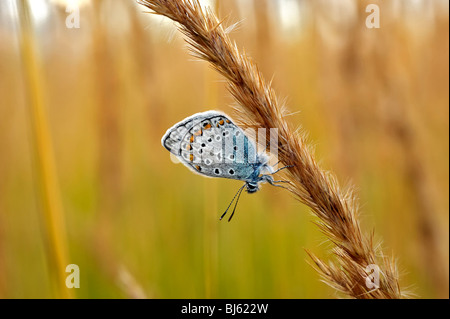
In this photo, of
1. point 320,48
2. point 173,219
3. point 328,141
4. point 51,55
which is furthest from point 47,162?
point 320,48

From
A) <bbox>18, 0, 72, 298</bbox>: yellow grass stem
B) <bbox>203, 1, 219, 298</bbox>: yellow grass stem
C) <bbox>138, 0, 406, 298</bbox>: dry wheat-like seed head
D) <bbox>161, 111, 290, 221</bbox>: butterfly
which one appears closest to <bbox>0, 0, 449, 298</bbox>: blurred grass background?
<bbox>203, 1, 219, 298</bbox>: yellow grass stem

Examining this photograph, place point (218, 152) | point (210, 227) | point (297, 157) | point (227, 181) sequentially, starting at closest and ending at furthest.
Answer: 1. point (297, 157)
2. point (218, 152)
3. point (210, 227)
4. point (227, 181)

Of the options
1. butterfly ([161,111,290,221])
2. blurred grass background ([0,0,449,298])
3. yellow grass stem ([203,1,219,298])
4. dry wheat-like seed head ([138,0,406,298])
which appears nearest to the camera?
dry wheat-like seed head ([138,0,406,298])

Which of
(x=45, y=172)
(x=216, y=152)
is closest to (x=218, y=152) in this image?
(x=216, y=152)

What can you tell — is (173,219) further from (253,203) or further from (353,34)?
(353,34)

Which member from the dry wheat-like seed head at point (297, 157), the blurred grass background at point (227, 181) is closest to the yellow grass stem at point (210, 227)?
the blurred grass background at point (227, 181)

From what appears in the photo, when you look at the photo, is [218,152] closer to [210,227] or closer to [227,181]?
[210,227]

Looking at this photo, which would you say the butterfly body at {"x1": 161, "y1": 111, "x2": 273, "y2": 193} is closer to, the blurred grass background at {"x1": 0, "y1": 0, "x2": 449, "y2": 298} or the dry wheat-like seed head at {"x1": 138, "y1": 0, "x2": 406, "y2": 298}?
the dry wheat-like seed head at {"x1": 138, "y1": 0, "x2": 406, "y2": 298}
